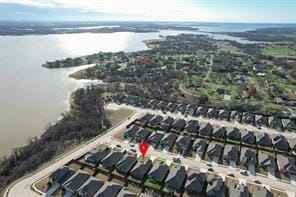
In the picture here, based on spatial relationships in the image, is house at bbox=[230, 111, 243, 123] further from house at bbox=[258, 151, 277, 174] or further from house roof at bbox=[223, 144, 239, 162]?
house at bbox=[258, 151, 277, 174]

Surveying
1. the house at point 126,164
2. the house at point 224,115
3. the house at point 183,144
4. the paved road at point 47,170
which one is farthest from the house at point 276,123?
the house at point 126,164

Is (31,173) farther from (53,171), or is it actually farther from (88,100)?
(88,100)

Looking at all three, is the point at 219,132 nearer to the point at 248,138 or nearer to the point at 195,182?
the point at 248,138

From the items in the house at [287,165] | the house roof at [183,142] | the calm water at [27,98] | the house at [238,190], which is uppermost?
the house roof at [183,142]

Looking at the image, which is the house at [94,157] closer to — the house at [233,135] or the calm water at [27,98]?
the calm water at [27,98]

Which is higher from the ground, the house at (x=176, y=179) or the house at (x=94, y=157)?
the house at (x=94, y=157)

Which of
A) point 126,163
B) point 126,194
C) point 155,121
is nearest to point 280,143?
point 155,121

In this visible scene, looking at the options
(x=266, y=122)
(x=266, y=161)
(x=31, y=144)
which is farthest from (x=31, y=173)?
(x=266, y=122)
